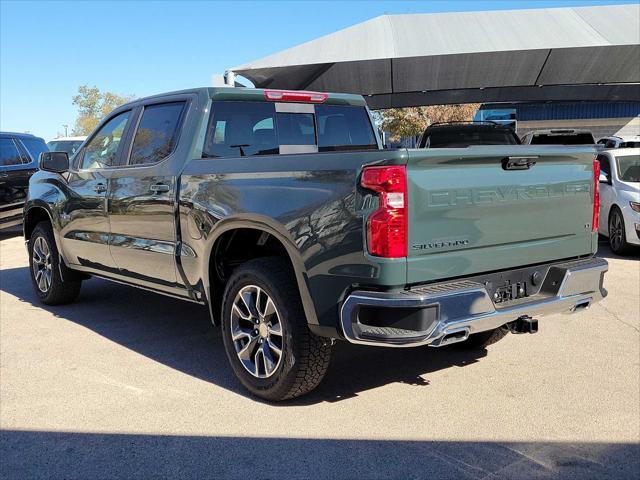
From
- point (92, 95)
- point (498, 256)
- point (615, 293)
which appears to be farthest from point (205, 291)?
point (92, 95)

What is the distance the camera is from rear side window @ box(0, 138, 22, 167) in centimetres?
1262

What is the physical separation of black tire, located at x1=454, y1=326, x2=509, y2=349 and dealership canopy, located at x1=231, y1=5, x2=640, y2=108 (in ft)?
47.7

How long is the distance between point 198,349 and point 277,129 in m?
1.90

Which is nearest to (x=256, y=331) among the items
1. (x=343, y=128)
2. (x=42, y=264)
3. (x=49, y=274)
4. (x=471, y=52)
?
(x=343, y=128)

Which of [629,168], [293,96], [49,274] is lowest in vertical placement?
[49,274]

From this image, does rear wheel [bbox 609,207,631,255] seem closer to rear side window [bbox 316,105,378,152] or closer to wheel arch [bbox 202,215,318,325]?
rear side window [bbox 316,105,378,152]

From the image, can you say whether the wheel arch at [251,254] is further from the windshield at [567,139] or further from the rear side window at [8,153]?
the windshield at [567,139]

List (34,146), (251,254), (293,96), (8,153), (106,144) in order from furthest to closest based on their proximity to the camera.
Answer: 1. (34,146)
2. (8,153)
3. (106,144)
4. (293,96)
5. (251,254)

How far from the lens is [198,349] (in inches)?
209

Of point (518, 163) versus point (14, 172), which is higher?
point (518, 163)

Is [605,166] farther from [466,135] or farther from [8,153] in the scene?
[8,153]

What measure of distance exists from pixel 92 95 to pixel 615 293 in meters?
89.8

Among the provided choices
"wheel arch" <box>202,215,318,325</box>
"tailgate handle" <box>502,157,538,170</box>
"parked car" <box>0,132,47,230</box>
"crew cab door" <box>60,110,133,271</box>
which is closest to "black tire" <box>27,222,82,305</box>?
"crew cab door" <box>60,110,133,271</box>

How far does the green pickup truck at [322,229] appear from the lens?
333 centimetres
